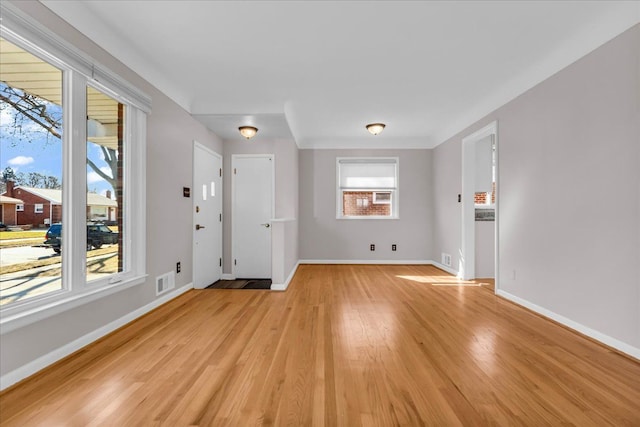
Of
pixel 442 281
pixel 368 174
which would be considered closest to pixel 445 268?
pixel 442 281

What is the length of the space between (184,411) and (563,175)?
355cm

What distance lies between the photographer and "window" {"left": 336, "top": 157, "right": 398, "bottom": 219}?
6.42 meters

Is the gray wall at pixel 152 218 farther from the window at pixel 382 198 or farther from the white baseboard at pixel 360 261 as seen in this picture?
the window at pixel 382 198

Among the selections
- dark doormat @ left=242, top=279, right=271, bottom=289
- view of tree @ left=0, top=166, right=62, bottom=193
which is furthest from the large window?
dark doormat @ left=242, top=279, right=271, bottom=289

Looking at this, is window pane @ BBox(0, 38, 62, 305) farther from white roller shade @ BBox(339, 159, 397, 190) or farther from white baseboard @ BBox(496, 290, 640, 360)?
white roller shade @ BBox(339, 159, 397, 190)

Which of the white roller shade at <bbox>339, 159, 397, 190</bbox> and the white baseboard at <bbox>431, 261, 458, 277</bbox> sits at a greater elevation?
the white roller shade at <bbox>339, 159, 397, 190</bbox>

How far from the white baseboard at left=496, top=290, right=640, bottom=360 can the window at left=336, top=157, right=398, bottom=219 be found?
3.19 m

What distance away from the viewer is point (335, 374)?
194cm

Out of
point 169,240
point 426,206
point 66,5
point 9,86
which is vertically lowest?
point 169,240

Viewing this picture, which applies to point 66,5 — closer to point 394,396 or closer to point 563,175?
point 394,396

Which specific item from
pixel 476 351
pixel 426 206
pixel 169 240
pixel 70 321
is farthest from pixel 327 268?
pixel 70 321

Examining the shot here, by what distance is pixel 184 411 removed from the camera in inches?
61.8

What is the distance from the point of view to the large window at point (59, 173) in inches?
74.0

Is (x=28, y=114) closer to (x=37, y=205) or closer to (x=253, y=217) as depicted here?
(x=37, y=205)
